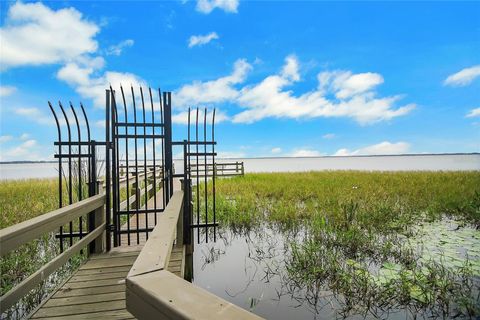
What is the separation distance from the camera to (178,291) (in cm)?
107

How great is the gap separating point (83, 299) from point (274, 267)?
3.06 meters

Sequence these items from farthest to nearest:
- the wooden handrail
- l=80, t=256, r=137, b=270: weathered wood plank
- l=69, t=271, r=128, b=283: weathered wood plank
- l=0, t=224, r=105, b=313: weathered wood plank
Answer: l=80, t=256, r=137, b=270: weathered wood plank → l=69, t=271, r=128, b=283: weathered wood plank → l=0, t=224, r=105, b=313: weathered wood plank → the wooden handrail

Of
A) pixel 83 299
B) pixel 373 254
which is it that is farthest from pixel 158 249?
pixel 373 254

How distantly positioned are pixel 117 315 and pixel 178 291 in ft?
5.22

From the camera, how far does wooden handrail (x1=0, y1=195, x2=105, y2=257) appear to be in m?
1.76

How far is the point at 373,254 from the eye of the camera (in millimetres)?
5070

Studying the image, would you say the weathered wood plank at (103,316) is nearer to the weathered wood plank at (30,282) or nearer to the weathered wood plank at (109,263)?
the weathered wood plank at (30,282)

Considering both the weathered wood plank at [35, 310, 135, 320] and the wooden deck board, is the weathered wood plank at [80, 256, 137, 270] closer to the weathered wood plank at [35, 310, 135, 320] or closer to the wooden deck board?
the wooden deck board

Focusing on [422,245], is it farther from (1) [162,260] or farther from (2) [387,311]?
(1) [162,260]

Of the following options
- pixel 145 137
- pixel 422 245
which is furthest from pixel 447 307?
pixel 145 137

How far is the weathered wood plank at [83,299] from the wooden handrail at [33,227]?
0.67m

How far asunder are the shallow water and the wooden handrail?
2.43 metres

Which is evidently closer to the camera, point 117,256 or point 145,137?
point 117,256

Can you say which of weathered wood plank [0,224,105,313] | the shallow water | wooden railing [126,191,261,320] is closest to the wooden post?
weathered wood plank [0,224,105,313]
